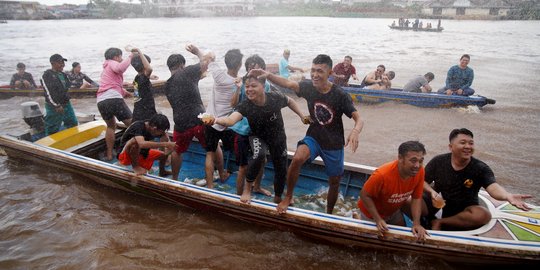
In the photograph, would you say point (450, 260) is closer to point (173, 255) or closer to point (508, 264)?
point (508, 264)

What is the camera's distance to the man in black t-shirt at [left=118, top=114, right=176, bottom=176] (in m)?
4.28

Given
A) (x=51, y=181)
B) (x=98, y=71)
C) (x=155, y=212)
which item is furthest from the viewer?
(x=98, y=71)

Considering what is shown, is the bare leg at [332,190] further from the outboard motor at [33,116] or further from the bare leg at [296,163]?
the outboard motor at [33,116]

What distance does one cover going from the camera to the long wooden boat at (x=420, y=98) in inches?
381

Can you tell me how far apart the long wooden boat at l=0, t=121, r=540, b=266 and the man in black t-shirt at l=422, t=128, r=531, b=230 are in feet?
0.58

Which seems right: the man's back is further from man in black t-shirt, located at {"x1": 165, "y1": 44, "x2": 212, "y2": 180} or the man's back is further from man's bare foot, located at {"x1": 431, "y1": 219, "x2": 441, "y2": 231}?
man's bare foot, located at {"x1": 431, "y1": 219, "x2": 441, "y2": 231}

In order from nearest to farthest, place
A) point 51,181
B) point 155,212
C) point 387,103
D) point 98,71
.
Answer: point 155,212 < point 51,181 < point 387,103 < point 98,71

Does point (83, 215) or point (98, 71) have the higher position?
point (98, 71)

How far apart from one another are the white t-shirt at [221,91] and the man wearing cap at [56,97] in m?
3.17

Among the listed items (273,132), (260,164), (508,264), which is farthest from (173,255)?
(508,264)

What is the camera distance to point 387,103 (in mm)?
10445

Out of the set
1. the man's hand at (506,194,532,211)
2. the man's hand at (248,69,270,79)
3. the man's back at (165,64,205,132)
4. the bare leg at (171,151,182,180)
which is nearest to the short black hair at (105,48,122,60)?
the man's back at (165,64,205,132)

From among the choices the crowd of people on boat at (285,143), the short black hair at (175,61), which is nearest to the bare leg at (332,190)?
the crowd of people on boat at (285,143)

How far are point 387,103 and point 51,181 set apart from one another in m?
8.79
